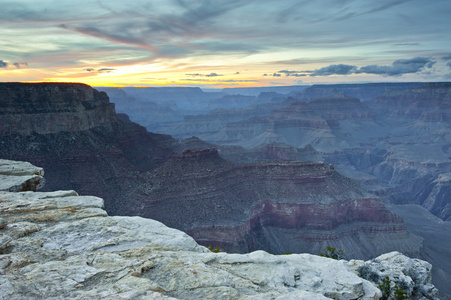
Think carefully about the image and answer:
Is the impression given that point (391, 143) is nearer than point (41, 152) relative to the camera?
No

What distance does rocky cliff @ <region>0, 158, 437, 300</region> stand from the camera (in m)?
9.47

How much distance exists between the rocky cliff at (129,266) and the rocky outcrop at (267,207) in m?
37.1

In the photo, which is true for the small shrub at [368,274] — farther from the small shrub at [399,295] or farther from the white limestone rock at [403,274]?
the small shrub at [399,295]

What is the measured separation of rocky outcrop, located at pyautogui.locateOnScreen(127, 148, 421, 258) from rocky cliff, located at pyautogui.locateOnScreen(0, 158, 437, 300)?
37.1 meters

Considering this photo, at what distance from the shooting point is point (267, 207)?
6141 centimetres

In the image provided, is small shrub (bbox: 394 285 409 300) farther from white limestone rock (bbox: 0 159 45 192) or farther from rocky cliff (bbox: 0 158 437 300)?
white limestone rock (bbox: 0 159 45 192)

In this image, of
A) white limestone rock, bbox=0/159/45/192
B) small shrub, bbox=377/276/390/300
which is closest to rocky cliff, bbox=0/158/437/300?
small shrub, bbox=377/276/390/300

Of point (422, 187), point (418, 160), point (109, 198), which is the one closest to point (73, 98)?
point (109, 198)

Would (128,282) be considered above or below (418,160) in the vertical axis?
above

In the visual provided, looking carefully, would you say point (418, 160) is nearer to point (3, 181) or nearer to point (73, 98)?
point (73, 98)

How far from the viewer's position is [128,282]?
9.71 metres

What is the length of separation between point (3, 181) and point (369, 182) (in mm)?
112257

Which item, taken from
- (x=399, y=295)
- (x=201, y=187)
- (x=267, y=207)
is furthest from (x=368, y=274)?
(x=267, y=207)

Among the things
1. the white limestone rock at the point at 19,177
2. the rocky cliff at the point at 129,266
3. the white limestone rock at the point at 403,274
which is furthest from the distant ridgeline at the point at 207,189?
the rocky cliff at the point at 129,266
